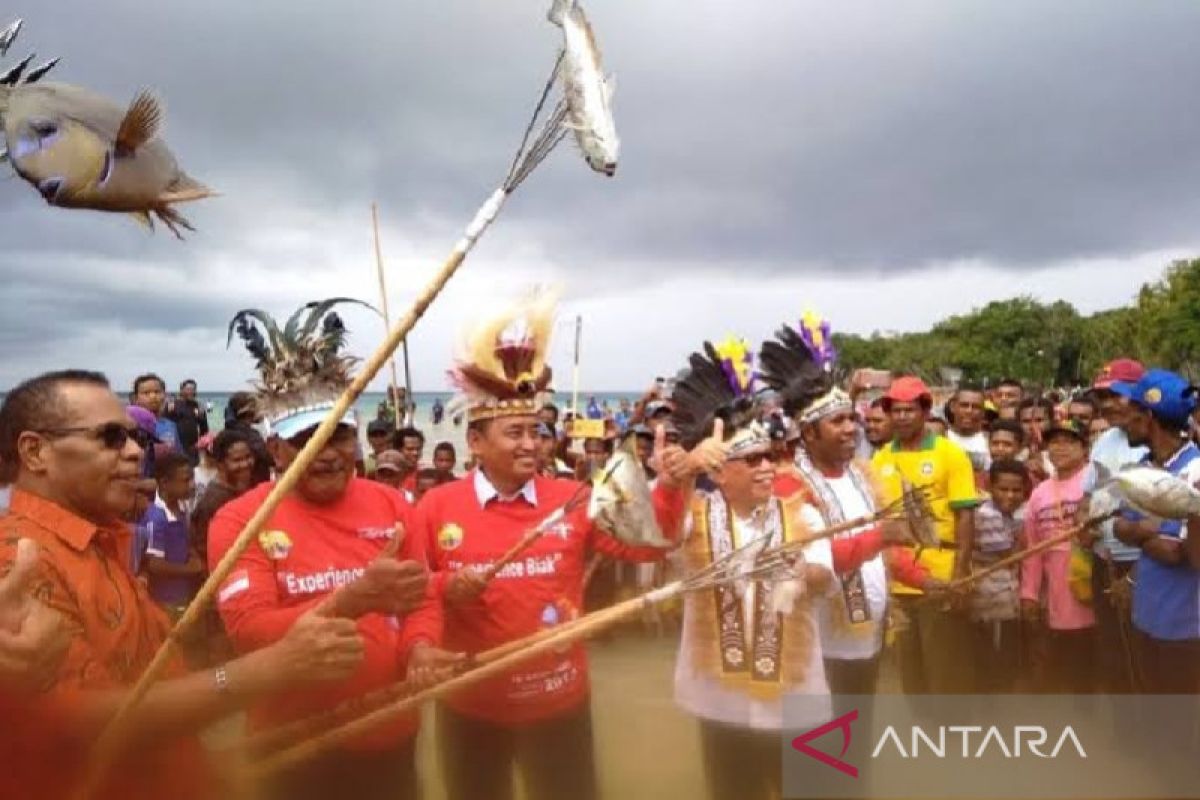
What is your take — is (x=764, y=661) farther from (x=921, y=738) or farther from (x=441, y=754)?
(x=921, y=738)

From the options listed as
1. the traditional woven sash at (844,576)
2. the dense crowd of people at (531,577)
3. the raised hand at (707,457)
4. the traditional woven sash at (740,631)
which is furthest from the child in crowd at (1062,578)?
the raised hand at (707,457)

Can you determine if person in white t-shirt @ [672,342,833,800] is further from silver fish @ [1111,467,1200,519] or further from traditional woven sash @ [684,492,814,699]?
silver fish @ [1111,467,1200,519]

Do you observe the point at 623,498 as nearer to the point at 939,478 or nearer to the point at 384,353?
the point at 384,353

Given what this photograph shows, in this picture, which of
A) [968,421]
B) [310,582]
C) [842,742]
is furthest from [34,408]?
[968,421]

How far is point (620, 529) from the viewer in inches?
→ 119

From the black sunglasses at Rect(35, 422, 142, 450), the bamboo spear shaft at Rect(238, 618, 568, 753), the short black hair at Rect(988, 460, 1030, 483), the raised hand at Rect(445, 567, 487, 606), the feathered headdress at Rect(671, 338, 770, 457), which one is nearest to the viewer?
→ the black sunglasses at Rect(35, 422, 142, 450)

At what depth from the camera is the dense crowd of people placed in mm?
1962

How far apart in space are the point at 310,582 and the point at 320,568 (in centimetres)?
5

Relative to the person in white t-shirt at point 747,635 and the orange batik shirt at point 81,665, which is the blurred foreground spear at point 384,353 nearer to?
the orange batik shirt at point 81,665

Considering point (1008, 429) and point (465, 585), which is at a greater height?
point (1008, 429)

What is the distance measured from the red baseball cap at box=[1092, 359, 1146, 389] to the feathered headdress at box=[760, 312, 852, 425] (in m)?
1.42

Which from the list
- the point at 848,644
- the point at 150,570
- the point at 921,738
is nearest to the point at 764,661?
the point at 848,644

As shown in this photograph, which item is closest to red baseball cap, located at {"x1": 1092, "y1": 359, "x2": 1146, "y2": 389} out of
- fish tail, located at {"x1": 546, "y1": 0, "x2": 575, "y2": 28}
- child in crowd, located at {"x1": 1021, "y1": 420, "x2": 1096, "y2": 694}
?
child in crowd, located at {"x1": 1021, "y1": 420, "x2": 1096, "y2": 694}

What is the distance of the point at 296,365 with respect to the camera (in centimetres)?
324
